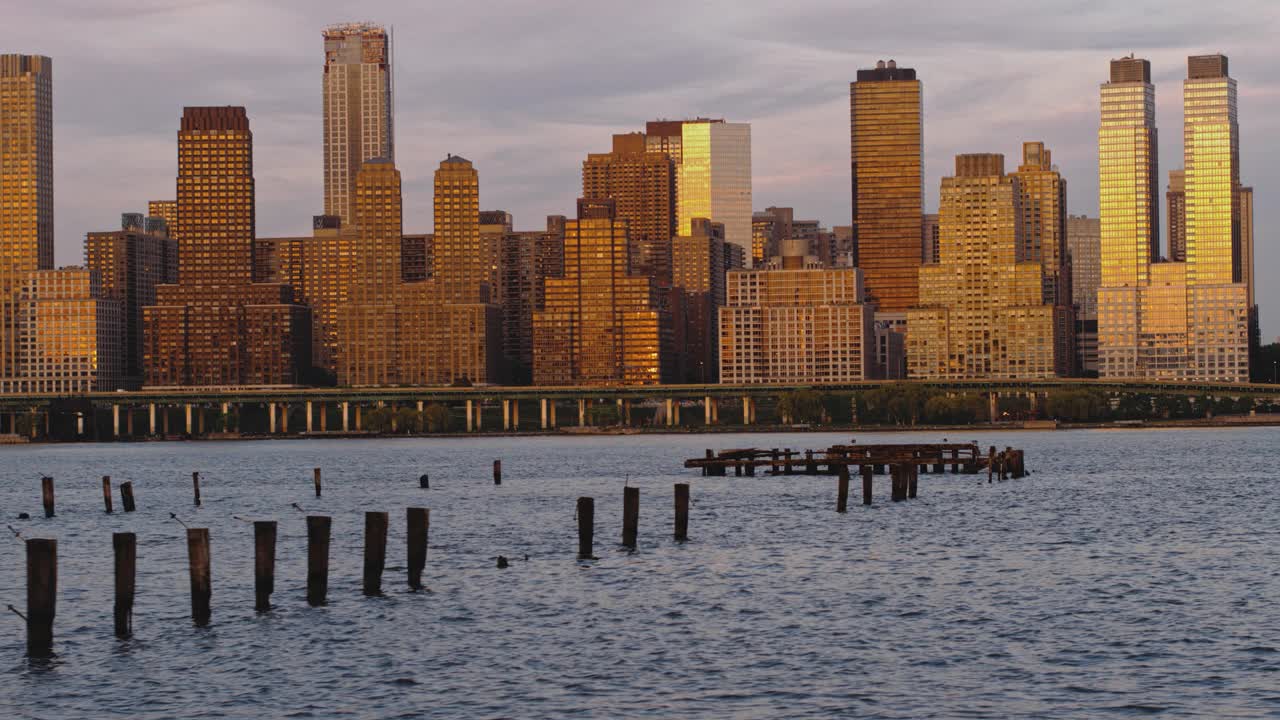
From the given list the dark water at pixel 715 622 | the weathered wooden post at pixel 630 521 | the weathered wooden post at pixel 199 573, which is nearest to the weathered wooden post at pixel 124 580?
the dark water at pixel 715 622

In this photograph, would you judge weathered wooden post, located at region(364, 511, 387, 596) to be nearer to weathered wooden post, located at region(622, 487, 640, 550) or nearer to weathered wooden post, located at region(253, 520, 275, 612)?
weathered wooden post, located at region(253, 520, 275, 612)

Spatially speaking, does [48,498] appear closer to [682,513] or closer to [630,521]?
[682,513]

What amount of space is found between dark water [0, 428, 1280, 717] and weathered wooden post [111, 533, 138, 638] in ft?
2.56

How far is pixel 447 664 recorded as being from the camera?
44.3 metres

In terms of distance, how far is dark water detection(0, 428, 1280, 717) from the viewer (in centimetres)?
3997

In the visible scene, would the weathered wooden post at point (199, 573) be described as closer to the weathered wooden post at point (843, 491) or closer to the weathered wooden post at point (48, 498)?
the weathered wooden post at point (843, 491)

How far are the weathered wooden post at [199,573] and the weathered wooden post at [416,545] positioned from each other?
7820 millimetres

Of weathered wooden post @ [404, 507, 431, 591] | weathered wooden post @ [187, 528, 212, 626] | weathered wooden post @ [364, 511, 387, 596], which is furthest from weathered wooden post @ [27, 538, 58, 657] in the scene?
weathered wooden post @ [404, 507, 431, 591]

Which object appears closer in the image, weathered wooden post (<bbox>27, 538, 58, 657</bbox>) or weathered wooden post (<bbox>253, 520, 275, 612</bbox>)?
weathered wooden post (<bbox>27, 538, 58, 657</bbox>)

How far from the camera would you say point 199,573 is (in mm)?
48656

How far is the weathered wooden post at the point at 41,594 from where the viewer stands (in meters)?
43.2

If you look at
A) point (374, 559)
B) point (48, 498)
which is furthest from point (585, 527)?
point (48, 498)

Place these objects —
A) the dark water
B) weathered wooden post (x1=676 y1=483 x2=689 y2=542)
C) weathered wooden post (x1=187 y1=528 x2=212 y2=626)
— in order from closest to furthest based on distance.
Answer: the dark water → weathered wooden post (x1=187 y1=528 x2=212 y2=626) → weathered wooden post (x1=676 y1=483 x2=689 y2=542)

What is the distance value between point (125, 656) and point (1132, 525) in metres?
47.3
